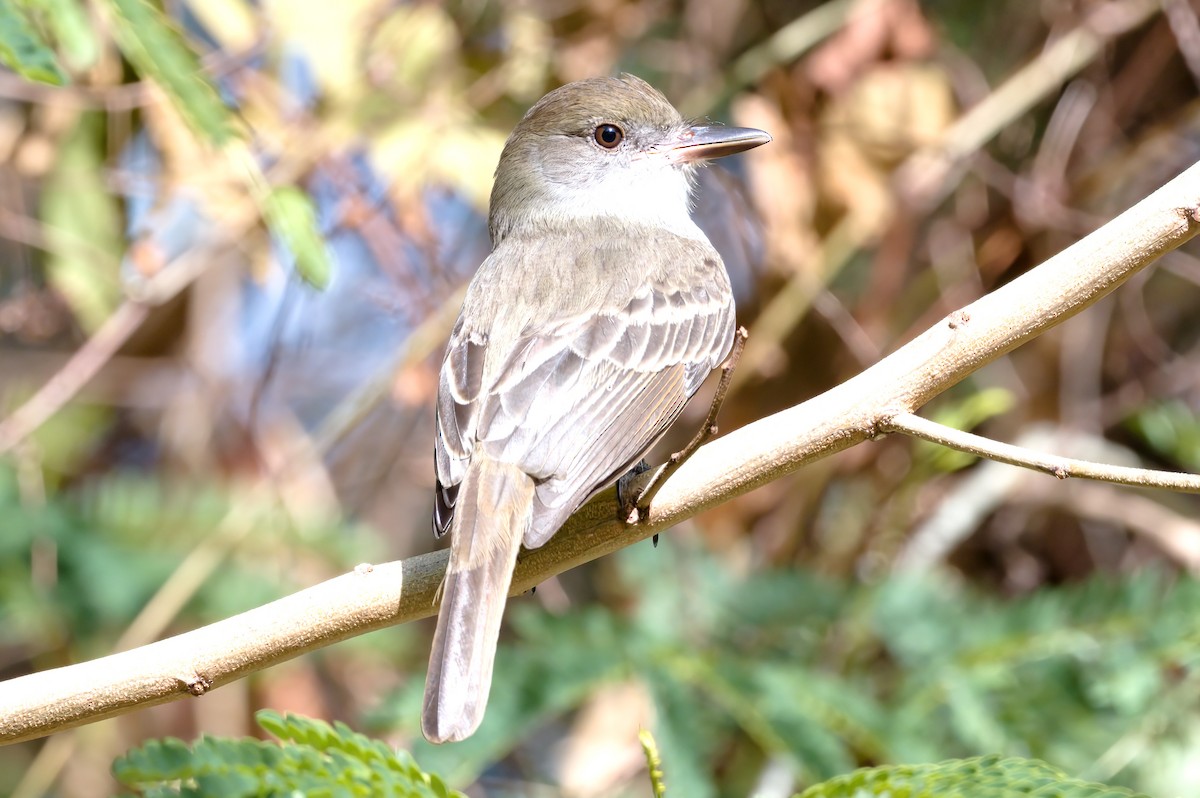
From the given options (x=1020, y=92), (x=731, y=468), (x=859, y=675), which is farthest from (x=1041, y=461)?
(x=1020, y=92)

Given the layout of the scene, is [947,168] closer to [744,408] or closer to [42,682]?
[744,408]

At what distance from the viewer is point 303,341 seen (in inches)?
217

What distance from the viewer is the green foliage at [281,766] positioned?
6.46ft

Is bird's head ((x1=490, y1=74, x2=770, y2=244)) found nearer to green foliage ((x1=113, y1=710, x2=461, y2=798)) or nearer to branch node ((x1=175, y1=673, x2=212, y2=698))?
branch node ((x1=175, y1=673, x2=212, y2=698))

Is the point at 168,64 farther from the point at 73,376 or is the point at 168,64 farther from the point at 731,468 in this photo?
the point at 73,376

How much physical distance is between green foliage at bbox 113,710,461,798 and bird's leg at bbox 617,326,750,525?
72cm

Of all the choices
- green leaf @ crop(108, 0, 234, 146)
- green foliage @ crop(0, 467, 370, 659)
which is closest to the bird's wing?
green leaf @ crop(108, 0, 234, 146)

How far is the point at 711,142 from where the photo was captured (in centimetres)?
375

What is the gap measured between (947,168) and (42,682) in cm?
374

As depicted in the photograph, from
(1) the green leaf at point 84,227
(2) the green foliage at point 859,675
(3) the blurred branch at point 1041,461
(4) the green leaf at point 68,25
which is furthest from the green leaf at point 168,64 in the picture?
(1) the green leaf at point 84,227

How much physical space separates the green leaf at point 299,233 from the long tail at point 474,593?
0.56m

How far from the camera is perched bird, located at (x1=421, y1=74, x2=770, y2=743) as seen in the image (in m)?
2.54

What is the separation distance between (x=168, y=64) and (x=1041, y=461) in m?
1.75

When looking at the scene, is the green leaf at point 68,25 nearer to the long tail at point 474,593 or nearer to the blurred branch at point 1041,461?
the long tail at point 474,593
